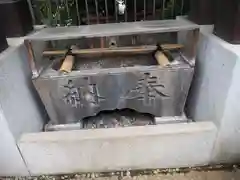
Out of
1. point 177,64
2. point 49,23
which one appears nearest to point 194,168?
point 177,64

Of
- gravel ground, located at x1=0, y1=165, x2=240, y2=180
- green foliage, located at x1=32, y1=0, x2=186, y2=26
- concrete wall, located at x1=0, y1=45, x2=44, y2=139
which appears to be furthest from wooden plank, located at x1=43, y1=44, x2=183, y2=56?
gravel ground, located at x1=0, y1=165, x2=240, y2=180

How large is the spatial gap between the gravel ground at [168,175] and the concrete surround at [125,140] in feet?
0.08

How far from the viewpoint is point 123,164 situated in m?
1.07

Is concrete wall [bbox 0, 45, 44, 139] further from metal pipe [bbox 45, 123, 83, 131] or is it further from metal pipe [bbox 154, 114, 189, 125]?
metal pipe [bbox 154, 114, 189, 125]

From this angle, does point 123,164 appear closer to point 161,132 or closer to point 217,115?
point 161,132

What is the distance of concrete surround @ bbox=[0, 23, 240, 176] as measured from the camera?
0.98 meters

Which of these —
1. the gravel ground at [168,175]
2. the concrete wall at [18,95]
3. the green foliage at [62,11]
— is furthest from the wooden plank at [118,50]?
the gravel ground at [168,175]

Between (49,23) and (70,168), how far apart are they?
2.77ft

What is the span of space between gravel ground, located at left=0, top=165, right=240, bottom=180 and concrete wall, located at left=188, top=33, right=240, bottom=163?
0.05 m

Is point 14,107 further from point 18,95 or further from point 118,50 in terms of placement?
point 118,50

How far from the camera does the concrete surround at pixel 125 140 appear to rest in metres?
0.98

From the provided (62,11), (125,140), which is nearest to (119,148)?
(125,140)

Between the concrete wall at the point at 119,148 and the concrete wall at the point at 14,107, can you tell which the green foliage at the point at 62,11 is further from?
the concrete wall at the point at 119,148

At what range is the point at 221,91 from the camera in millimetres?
978
